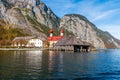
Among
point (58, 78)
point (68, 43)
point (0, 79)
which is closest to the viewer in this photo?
point (0, 79)

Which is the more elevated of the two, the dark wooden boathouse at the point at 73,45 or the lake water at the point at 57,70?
the dark wooden boathouse at the point at 73,45

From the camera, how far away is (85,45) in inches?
6801

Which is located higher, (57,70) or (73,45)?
(73,45)

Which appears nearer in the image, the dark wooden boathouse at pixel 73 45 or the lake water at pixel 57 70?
the lake water at pixel 57 70

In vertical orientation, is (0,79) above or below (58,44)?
below

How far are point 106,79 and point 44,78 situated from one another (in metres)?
9.85

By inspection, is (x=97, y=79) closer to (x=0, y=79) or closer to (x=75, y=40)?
(x=0, y=79)

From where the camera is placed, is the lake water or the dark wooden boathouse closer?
the lake water

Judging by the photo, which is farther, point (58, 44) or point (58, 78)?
point (58, 44)

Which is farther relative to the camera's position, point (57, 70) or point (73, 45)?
point (73, 45)

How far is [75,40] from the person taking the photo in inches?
6767

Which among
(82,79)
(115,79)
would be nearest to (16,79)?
(82,79)

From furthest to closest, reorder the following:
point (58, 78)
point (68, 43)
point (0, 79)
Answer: point (68, 43) < point (58, 78) < point (0, 79)

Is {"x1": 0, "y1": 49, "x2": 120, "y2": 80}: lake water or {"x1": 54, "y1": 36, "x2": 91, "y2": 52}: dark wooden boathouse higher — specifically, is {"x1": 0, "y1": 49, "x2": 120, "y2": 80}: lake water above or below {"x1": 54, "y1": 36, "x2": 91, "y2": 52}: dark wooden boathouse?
below
